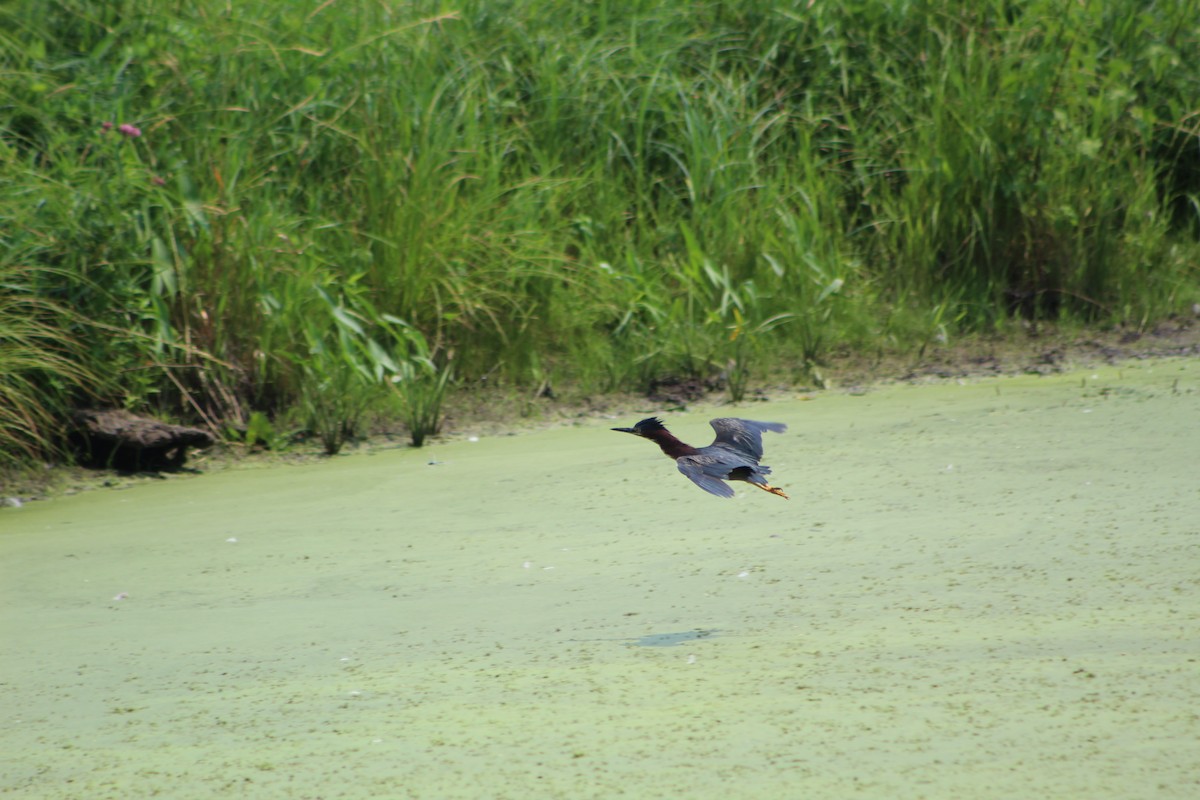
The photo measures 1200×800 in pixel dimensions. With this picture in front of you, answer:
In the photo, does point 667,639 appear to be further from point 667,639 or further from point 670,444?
point 670,444

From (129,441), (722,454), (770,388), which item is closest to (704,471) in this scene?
(722,454)

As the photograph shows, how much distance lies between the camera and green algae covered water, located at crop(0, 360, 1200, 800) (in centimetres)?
198

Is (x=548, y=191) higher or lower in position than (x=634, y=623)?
lower

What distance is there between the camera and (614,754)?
200 cm

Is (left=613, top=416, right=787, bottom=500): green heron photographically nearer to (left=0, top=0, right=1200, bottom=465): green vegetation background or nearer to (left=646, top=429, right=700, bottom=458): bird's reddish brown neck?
(left=646, top=429, right=700, bottom=458): bird's reddish brown neck

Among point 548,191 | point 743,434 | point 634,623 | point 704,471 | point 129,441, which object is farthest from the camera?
point 548,191

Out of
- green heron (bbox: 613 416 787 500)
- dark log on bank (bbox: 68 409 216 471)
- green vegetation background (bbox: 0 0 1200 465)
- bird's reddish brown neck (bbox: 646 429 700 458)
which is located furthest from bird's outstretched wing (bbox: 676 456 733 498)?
dark log on bank (bbox: 68 409 216 471)

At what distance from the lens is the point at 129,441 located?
400 cm

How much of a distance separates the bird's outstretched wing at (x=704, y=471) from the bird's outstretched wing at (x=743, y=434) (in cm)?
21

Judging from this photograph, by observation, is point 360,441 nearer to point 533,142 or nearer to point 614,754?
point 533,142

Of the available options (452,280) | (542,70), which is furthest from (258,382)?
(542,70)

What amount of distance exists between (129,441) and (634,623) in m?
1.98

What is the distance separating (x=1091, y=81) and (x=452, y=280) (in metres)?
2.51

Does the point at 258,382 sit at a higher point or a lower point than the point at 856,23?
lower
